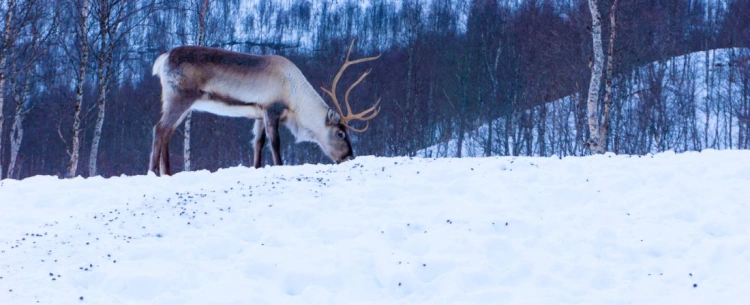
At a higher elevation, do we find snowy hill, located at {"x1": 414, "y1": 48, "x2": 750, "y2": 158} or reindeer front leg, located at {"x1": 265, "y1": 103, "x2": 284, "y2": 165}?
snowy hill, located at {"x1": 414, "y1": 48, "x2": 750, "y2": 158}

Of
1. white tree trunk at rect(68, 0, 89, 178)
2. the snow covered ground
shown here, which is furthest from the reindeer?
white tree trunk at rect(68, 0, 89, 178)

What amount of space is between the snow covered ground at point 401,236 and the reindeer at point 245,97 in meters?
2.29

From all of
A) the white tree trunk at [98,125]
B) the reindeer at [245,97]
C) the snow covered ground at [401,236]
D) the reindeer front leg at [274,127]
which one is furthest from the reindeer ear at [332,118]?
the white tree trunk at [98,125]

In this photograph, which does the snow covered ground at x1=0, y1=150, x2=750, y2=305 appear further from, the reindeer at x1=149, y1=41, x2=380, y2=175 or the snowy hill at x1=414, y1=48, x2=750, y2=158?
the snowy hill at x1=414, y1=48, x2=750, y2=158

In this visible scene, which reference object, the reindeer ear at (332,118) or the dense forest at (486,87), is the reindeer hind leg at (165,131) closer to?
the reindeer ear at (332,118)

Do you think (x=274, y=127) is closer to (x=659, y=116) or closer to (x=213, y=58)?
(x=213, y=58)

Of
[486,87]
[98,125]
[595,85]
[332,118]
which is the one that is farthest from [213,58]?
[486,87]

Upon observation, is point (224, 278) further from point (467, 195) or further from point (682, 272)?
point (682, 272)

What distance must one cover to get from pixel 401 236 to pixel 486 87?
26.5 metres

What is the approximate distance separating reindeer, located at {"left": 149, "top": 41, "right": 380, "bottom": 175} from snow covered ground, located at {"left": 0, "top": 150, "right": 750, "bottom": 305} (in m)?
2.29

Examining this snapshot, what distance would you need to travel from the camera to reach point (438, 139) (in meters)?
31.8

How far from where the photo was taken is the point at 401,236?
606 centimetres

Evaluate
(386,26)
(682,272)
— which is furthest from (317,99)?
(386,26)

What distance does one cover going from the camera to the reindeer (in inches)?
407
